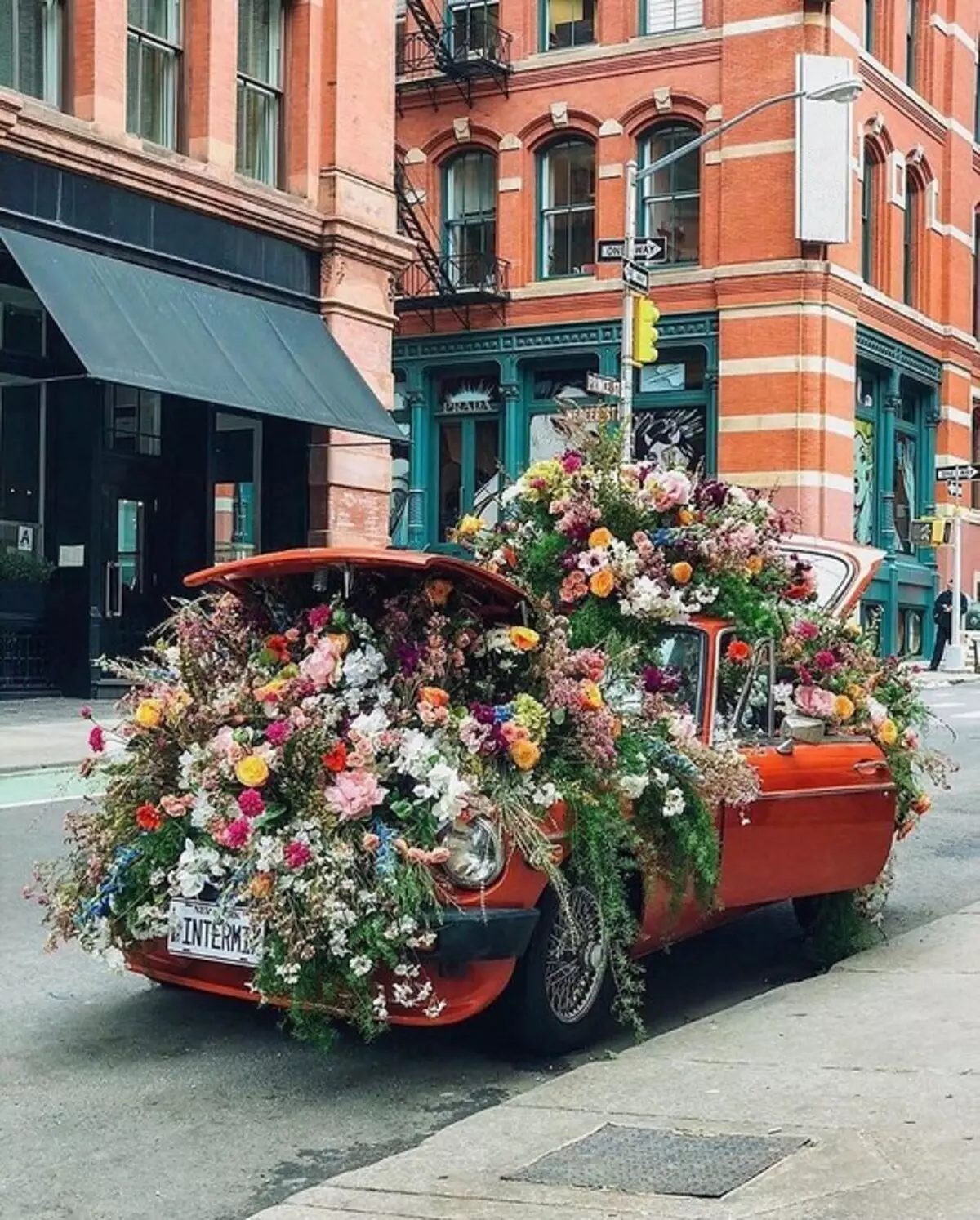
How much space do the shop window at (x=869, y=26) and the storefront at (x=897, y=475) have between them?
615 centimetres

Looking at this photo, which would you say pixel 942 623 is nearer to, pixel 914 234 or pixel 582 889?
pixel 914 234

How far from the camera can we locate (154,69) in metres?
21.0

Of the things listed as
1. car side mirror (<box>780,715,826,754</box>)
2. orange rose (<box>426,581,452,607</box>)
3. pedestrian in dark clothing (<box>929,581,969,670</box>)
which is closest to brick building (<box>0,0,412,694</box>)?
car side mirror (<box>780,715,826,754</box>)

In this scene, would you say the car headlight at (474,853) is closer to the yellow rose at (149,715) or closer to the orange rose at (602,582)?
the yellow rose at (149,715)

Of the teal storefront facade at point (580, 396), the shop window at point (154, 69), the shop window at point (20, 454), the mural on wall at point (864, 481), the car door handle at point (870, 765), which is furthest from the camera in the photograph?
the mural on wall at point (864, 481)

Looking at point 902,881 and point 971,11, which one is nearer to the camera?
point 902,881

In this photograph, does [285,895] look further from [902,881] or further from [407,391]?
[407,391]

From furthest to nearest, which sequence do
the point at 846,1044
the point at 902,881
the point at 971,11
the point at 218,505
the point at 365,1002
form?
1. the point at 971,11
2. the point at 218,505
3. the point at 902,881
4. the point at 846,1044
5. the point at 365,1002

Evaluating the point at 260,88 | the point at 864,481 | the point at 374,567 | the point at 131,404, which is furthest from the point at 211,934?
the point at 864,481

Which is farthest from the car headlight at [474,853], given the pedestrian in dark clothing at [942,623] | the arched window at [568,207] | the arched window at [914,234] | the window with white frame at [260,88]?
the arched window at [914,234]

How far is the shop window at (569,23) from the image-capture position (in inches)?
1395

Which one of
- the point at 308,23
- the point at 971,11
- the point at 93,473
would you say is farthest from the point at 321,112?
the point at 971,11

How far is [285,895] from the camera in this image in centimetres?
549

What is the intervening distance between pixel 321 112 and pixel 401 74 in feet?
48.9
